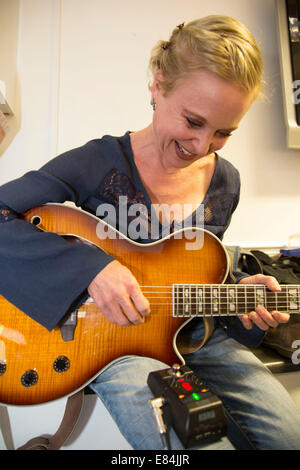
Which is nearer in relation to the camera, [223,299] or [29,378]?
[29,378]

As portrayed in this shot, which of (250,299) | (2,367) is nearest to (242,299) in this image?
(250,299)

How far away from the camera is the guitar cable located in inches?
19.9

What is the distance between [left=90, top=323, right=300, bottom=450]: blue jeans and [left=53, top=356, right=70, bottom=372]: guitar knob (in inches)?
3.4

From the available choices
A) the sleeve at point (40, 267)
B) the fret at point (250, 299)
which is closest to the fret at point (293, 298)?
the fret at point (250, 299)

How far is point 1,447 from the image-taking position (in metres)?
1.05

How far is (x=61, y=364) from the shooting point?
65cm

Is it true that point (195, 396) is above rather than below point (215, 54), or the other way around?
below

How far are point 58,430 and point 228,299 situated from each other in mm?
747

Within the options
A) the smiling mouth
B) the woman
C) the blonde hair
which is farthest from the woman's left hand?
the blonde hair

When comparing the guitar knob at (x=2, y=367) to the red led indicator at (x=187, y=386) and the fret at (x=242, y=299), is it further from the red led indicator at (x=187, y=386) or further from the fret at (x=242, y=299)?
the fret at (x=242, y=299)

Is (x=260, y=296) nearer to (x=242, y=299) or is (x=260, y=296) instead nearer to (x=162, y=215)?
(x=242, y=299)

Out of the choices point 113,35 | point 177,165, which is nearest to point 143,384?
point 177,165

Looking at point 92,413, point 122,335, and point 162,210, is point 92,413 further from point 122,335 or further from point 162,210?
point 162,210

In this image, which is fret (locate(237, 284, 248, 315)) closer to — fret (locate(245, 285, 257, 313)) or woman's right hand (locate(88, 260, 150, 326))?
fret (locate(245, 285, 257, 313))
